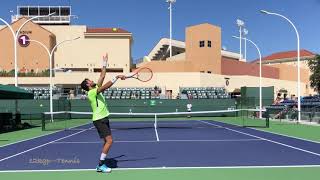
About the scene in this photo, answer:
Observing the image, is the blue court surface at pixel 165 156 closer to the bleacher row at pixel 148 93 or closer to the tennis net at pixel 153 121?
the tennis net at pixel 153 121

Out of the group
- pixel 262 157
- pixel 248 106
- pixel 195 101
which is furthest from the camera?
pixel 195 101

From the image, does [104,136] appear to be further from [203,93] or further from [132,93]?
[203,93]

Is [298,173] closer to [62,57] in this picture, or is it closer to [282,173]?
[282,173]

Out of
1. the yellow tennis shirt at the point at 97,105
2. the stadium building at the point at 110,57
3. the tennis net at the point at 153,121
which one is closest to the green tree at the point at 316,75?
the stadium building at the point at 110,57

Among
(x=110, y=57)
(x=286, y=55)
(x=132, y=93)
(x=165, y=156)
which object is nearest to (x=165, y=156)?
(x=165, y=156)

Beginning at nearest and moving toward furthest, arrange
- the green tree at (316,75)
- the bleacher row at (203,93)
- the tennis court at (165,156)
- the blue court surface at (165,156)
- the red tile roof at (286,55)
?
the tennis court at (165,156), the blue court surface at (165,156), the bleacher row at (203,93), the green tree at (316,75), the red tile roof at (286,55)

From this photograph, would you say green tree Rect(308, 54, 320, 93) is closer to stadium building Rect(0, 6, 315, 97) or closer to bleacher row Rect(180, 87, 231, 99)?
stadium building Rect(0, 6, 315, 97)

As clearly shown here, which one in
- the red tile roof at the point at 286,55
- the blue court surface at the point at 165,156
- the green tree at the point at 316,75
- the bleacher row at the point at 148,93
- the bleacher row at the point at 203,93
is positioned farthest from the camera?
the red tile roof at the point at 286,55

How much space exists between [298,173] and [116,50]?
6871cm

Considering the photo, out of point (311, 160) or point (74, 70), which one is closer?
point (311, 160)

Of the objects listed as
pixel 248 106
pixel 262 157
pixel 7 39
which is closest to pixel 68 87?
pixel 7 39

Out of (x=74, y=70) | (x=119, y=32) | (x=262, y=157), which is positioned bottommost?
(x=262, y=157)

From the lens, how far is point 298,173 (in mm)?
10078

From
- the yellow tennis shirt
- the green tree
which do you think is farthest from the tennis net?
the green tree
